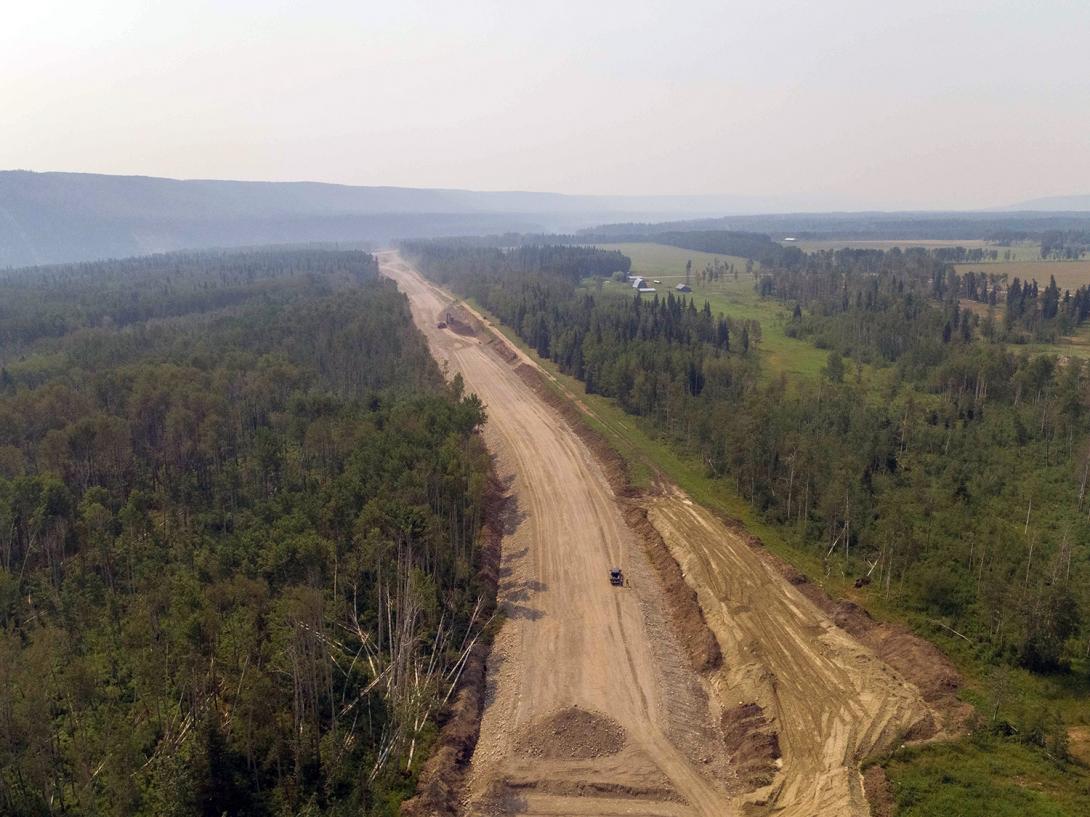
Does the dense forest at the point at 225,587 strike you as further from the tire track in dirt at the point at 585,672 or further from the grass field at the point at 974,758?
the grass field at the point at 974,758

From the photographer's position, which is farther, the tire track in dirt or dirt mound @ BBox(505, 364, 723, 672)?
dirt mound @ BBox(505, 364, 723, 672)

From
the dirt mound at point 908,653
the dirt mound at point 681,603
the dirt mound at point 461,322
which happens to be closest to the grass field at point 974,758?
the dirt mound at point 908,653

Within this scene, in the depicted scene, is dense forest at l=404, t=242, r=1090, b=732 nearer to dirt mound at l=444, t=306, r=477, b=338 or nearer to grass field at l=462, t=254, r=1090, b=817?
grass field at l=462, t=254, r=1090, b=817

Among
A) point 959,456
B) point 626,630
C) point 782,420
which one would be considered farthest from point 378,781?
point 959,456

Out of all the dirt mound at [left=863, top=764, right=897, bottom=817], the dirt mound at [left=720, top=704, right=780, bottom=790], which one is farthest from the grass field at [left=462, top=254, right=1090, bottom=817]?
the dirt mound at [left=720, top=704, right=780, bottom=790]

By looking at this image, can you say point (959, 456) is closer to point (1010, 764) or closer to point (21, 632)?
point (1010, 764)

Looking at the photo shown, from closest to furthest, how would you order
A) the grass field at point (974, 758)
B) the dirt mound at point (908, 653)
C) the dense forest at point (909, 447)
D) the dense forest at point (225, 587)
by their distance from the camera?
the grass field at point (974, 758), the dense forest at point (225, 587), the dirt mound at point (908, 653), the dense forest at point (909, 447)

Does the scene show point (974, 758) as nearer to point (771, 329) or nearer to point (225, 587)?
point (225, 587)

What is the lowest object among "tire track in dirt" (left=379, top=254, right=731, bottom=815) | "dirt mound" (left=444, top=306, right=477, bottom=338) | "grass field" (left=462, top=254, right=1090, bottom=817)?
"tire track in dirt" (left=379, top=254, right=731, bottom=815)
